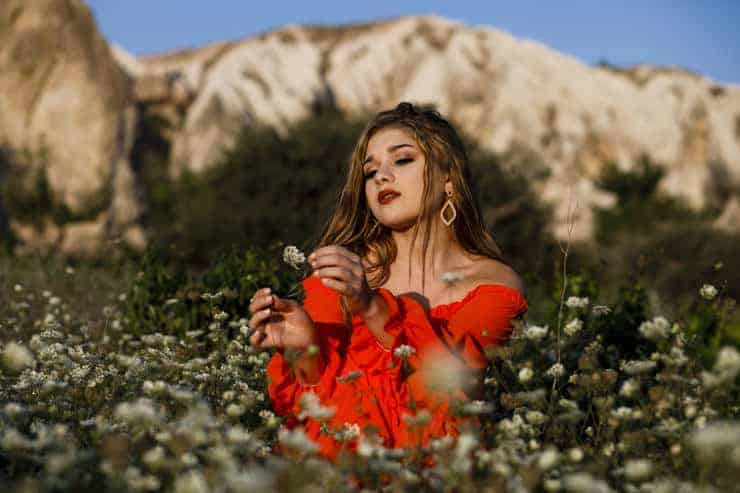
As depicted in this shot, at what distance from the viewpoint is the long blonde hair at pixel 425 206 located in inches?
138

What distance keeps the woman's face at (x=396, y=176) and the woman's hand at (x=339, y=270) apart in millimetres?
887

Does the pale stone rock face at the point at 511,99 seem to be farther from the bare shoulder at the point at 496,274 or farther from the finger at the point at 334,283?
the finger at the point at 334,283

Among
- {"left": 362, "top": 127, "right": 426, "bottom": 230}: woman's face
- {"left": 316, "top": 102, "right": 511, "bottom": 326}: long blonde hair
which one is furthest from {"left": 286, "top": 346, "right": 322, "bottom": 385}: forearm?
{"left": 362, "top": 127, "right": 426, "bottom": 230}: woman's face

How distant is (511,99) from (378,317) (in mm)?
37326

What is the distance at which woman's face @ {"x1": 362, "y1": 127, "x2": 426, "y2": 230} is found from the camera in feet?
11.2

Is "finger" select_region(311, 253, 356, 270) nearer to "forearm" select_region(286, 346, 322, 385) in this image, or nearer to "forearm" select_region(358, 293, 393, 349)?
"forearm" select_region(358, 293, 393, 349)

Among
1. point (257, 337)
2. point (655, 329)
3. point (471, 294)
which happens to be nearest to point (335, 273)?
point (257, 337)

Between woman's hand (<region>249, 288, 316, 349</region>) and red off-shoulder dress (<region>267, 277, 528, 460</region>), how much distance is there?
0.14 metres

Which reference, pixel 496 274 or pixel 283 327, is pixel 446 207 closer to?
pixel 496 274

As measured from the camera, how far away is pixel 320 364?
9.68 feet

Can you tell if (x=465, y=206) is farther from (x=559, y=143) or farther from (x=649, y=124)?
(x=649, y=124)

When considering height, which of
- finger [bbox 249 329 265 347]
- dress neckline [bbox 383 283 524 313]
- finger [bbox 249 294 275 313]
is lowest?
finger [bbox 249 329 265 347]

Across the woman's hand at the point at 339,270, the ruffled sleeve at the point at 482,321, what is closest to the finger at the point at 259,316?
the woman's hand at the point at 339,270

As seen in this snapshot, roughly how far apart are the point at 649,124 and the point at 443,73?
1073cm
